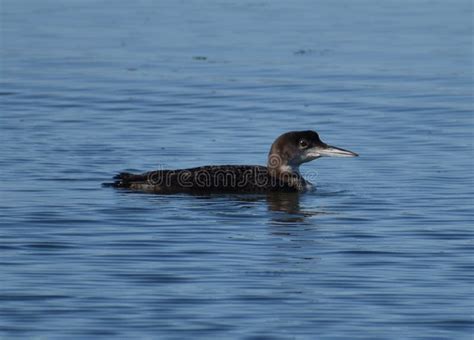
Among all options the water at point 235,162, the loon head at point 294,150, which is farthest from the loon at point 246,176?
the water at point 235,162

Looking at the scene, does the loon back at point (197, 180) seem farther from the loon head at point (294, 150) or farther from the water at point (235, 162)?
the loon head at point (294, 150)

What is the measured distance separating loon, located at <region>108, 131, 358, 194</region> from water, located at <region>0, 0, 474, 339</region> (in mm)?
161

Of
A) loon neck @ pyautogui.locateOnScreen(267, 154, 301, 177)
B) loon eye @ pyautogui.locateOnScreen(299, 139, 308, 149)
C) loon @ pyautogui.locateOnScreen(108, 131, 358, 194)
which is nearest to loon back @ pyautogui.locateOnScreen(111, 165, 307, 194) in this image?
loon @ pyautogui.locateOnScreen(108, 131, 358, 194)

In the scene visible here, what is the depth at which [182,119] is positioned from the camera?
18359 mm

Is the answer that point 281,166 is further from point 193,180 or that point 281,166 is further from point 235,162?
point 235,162

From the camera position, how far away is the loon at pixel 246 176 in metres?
13.6

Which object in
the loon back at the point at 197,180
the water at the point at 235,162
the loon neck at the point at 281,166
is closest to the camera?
the water at the point at 235,162

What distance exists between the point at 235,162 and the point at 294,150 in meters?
1.48

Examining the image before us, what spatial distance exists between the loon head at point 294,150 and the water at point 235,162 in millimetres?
413

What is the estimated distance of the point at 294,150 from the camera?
14.3 m

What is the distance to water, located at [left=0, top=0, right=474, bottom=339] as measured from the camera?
30.2 feet

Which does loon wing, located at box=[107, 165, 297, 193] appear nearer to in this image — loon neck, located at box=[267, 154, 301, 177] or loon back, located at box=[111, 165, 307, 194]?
loon back, located at box=[111, 165, 307, 194]

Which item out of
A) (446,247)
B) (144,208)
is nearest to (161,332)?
(446,247)

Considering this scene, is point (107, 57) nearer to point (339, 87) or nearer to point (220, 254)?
point (339, 87)
